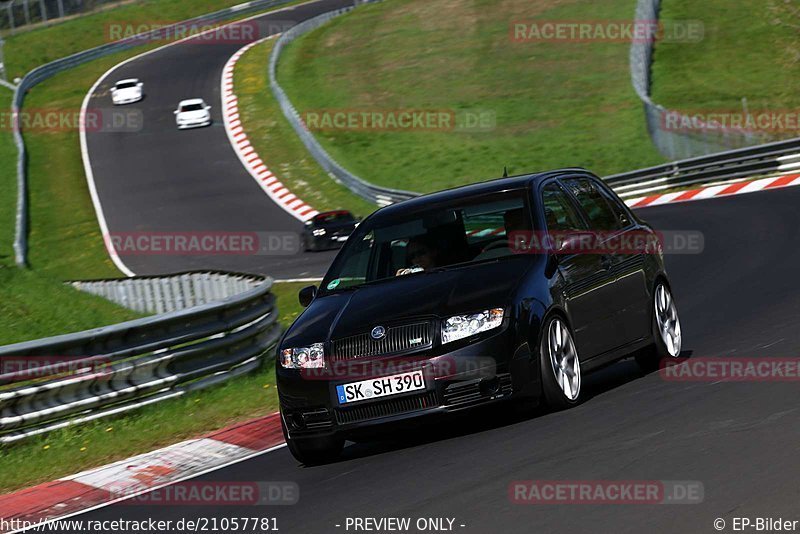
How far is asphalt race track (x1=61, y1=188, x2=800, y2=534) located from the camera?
19.7ft

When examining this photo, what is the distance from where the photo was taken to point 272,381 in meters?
12.8

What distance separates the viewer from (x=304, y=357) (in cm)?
855

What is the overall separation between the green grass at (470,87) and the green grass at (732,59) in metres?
1.53

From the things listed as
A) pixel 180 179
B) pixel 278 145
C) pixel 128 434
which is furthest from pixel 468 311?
pixel 278 145

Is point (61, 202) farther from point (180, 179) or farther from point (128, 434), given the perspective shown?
point (128, 434)

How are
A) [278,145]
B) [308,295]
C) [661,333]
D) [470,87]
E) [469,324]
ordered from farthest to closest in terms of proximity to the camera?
[470,87], [278,145], [661,333], [308,295], [469,324]

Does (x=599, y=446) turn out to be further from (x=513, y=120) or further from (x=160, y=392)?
(x=513, y=120)

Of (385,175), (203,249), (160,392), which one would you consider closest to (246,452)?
(160,392)

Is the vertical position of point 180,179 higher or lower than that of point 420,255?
lower

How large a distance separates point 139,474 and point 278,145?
1471 inches

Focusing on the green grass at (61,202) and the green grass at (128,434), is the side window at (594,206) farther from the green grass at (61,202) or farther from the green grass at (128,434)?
the green grass at (61,202)

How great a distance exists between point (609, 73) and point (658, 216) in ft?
73.4

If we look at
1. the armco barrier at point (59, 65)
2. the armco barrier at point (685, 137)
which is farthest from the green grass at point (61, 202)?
the armco barrier at point (685, 137)

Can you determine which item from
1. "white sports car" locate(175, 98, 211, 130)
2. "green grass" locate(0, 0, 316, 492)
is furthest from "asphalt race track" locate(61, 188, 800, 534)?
"white sports car" locate(175, 98, 211, 130)
